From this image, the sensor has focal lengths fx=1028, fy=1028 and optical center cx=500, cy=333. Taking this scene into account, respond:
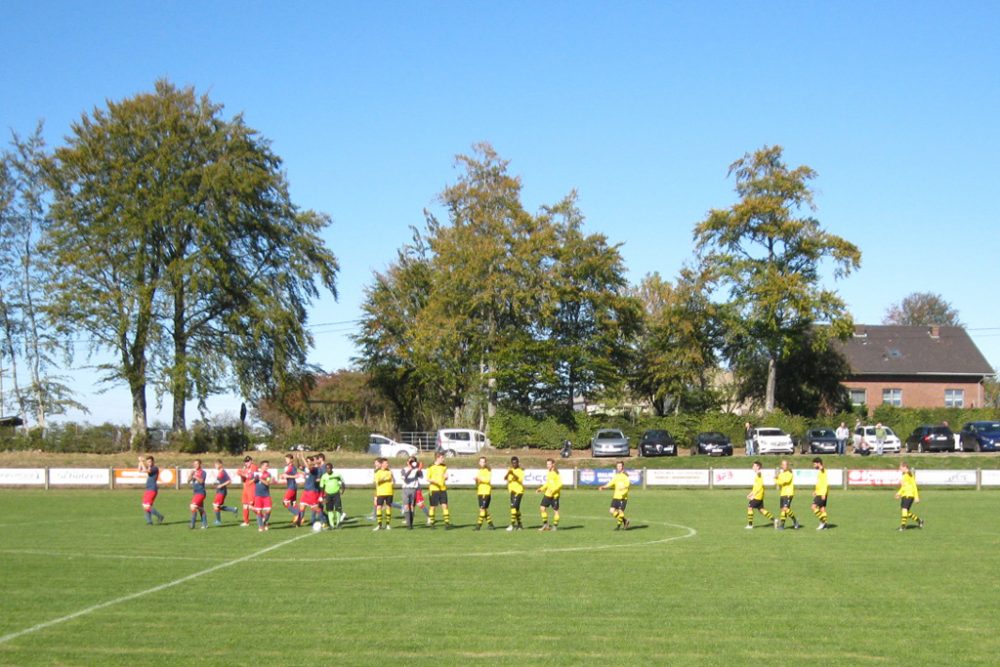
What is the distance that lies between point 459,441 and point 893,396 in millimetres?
38167

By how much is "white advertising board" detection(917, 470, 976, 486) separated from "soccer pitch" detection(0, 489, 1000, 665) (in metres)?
16.6

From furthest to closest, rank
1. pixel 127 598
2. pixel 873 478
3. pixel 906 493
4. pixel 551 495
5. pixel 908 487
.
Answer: pixel 873 478, pixel 551 495, pixel 908 487, pixel 906 493, pixel 127 598

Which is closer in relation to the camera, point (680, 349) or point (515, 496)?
point (515, 496)

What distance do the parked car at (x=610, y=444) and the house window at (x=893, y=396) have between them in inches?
1269

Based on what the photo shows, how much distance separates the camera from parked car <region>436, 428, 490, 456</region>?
5869 centimetres

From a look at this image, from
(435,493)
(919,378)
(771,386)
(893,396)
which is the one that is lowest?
(435,493)

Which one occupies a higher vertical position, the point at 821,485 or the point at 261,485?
the point at 261,485

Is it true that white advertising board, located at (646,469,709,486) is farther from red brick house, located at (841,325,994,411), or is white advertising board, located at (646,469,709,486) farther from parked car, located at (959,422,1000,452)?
red brick house, located at (841,325,994,411)

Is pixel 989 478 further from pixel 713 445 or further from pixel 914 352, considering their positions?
pixel 914 352

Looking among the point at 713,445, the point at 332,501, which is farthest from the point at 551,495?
the point at 713,445

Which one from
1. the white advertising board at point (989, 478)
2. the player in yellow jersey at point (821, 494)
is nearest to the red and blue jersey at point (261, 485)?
the player in yellow jersey at point (821, 494)

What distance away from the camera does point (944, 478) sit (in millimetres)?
42438

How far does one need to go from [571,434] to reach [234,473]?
20.9 m

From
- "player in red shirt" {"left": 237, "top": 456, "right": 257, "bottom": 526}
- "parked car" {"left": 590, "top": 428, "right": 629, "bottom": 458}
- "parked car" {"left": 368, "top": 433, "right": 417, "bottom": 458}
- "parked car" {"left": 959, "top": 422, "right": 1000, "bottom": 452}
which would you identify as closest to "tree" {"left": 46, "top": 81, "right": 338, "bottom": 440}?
"parked car" {"left": 368, "top": 433, "right": 417, "bottom": 458}
